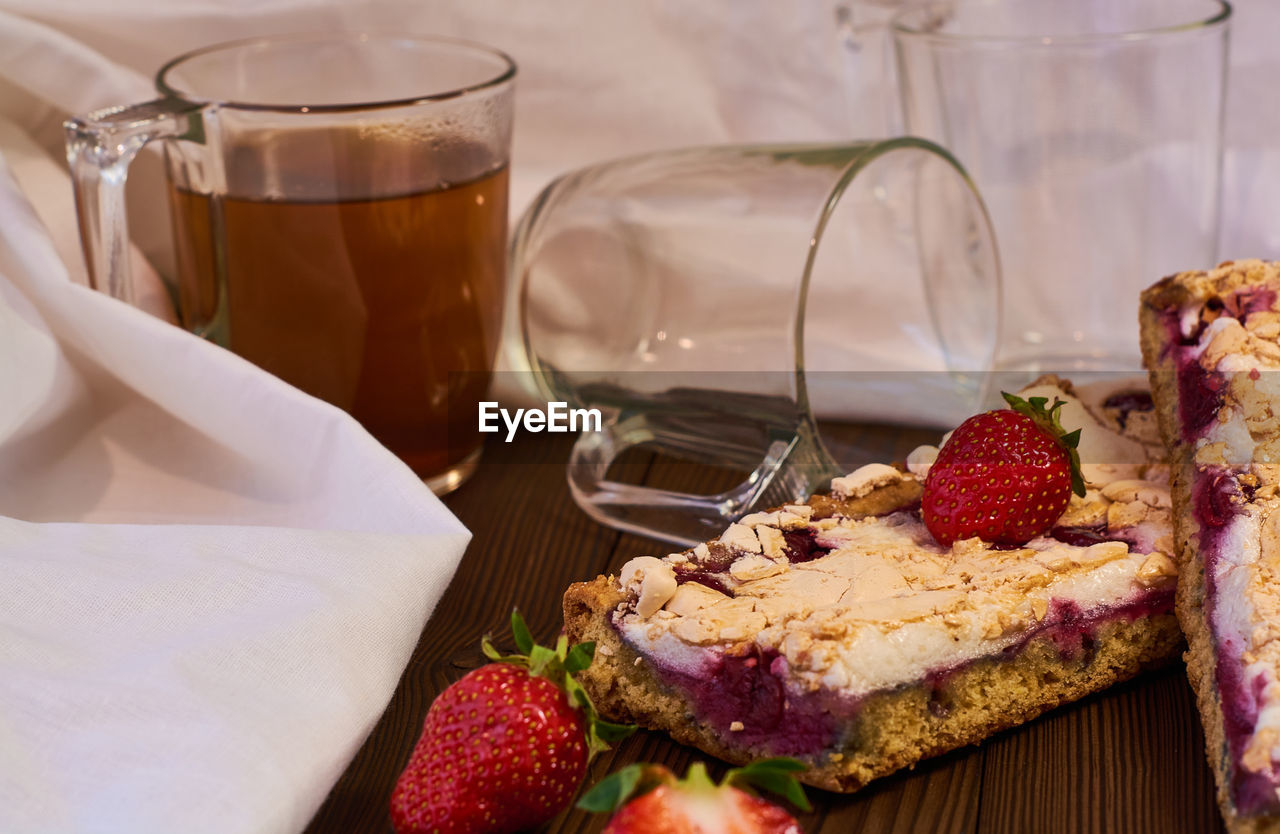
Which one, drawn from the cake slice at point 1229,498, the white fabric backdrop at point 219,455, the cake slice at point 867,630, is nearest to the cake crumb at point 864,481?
the cake slice at point 867,630

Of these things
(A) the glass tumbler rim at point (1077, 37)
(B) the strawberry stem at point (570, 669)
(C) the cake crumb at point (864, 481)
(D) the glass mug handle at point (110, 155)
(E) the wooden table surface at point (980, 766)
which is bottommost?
(E) the wooden table surface at point (980, 766)

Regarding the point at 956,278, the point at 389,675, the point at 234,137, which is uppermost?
the point at 234,137

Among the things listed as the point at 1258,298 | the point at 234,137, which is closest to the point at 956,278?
the point at 1258,298

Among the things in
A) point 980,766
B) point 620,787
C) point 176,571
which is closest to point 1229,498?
point 980,766

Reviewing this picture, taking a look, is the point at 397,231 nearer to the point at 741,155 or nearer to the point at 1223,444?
the point at 741,155

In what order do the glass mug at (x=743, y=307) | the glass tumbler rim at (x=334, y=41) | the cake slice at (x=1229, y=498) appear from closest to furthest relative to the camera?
the cake slice at (x=1229, y=498) < the glass tumbler rim at (x=334, y=41) < the glass mug at (x=743, y=307)

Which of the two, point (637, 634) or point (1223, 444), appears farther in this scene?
point (1223, 444)

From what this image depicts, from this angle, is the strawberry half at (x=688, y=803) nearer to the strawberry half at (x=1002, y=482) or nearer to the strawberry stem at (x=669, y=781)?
the strawberry stem at (x=669, y=781)
